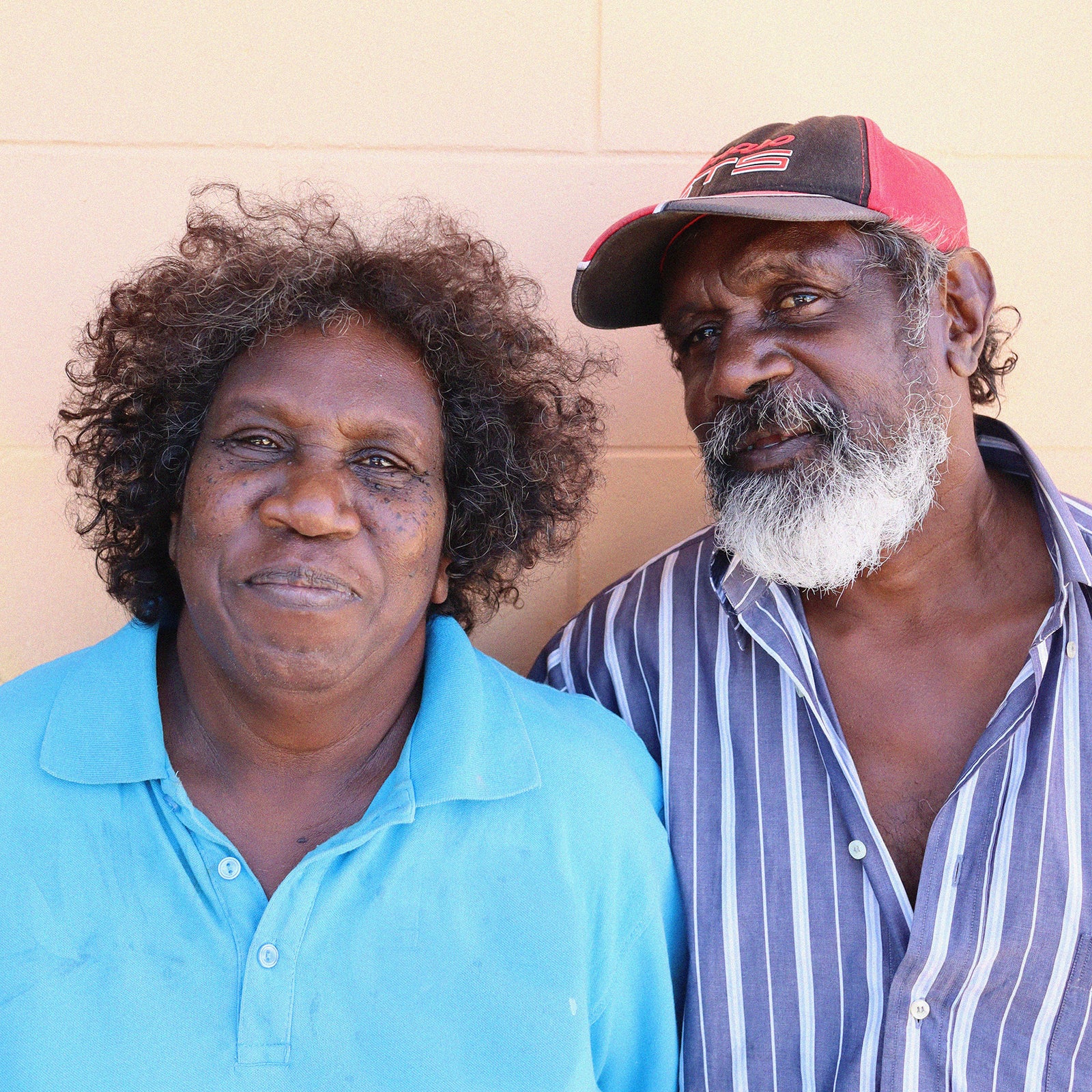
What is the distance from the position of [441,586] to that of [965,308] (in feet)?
3.91

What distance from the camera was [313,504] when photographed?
5.22 ft

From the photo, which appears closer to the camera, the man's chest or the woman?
the woman

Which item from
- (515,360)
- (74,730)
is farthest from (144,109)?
(74,730)

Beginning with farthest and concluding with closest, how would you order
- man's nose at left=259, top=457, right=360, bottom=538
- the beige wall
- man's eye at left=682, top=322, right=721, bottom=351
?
the beige wall, man's eye at left=682, top=322, right=721, bottom=351, man's nose at left=259, top=457, right=360, bottom=538

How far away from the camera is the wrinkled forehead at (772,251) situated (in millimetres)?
1919

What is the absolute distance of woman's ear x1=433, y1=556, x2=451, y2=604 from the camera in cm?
197

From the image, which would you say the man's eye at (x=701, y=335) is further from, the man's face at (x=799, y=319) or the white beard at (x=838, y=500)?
the white beard at (x=838, y=500)

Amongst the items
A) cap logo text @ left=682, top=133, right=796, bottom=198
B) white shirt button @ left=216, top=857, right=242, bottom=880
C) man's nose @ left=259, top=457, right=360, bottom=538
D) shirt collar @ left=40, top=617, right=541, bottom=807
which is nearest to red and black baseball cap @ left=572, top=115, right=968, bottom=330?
cap logo text @ left=682, top=133, right=796, bottom=198

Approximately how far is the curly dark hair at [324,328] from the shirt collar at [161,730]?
0.21 m

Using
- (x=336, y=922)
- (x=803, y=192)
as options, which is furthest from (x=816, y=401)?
(x=336, y=922)

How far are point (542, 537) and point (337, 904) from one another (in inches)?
36.9

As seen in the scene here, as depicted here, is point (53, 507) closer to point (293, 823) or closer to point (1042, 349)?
point (293, 823)

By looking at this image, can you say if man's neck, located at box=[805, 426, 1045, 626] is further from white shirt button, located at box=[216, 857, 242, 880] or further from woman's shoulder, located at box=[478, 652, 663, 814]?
white shirt button, located at box=[216, 857, 242, 880]

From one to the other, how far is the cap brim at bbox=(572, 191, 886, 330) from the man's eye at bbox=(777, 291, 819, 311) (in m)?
0.13
